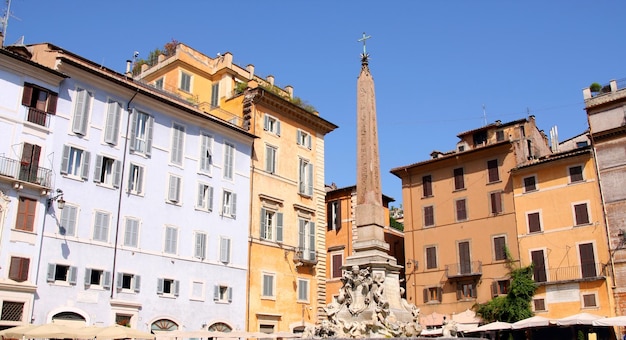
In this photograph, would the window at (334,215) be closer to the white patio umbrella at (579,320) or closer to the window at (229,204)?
the window at (229,204)

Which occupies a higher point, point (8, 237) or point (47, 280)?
point (8, 237)

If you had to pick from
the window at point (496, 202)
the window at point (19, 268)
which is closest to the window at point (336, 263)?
the window at point (496, 202)

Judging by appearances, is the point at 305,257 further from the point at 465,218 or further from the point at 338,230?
the point at 465,218

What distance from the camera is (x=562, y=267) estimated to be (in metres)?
28.2

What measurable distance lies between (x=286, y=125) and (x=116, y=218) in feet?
35.3

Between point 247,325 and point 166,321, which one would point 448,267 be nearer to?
point 247,325

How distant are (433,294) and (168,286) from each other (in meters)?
15.4

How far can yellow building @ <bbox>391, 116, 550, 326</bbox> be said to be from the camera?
3086cm

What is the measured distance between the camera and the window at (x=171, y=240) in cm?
2300

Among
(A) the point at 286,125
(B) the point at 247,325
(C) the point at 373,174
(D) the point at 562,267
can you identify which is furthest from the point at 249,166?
(D) the point at 562,267

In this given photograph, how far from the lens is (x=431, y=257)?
33.1 meters

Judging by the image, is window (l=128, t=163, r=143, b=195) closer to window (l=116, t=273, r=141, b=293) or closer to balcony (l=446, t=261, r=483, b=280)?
window (l=116, t=273, r=141, b=293)

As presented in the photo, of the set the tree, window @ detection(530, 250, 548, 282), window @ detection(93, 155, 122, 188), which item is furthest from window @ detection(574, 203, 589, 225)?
window @ detection(93, 155, 122, 188)

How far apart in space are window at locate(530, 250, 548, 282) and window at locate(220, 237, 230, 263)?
1481cm
